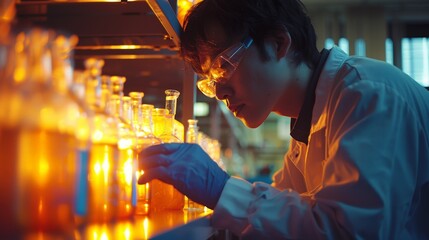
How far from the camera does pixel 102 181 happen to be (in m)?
0.84

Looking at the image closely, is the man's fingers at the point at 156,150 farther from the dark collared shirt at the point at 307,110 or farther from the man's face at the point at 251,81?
the dark collared shirt at the point at 307,110

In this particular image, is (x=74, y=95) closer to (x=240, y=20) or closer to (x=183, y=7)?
(x=240, y=20)

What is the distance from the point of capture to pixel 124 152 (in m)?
1.01

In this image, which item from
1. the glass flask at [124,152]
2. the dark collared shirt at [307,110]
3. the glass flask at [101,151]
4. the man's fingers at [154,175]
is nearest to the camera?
the glass flask at [101,151]

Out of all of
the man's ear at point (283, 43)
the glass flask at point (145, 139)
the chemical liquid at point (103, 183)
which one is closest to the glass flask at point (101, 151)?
the chemical liquid at point (103, 183)

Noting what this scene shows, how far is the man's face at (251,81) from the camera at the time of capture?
1.41m

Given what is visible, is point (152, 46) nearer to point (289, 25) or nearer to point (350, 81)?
point (289, 25)

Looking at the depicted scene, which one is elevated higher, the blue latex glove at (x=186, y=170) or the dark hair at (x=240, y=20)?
the dark hair at (x=240, y=20)

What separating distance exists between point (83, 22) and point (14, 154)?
93 cm

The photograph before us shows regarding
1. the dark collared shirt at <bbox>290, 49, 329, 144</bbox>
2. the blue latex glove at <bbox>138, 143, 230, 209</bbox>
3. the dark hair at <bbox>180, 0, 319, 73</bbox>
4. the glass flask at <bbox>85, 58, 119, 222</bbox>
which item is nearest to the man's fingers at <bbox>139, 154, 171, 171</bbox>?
the blue latex glove at <bbox>138, 143, 230, 209</bbox>

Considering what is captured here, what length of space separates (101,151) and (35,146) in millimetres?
294

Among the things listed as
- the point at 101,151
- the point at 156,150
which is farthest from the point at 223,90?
the point at 101,151

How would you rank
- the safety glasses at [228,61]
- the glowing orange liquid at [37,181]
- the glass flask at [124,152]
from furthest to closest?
the safety glasses at [228,61] → the glass flask at [124,152] → the glowing orange liquid at [37,181]

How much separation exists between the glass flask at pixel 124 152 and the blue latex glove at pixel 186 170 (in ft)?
0.14
